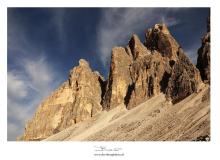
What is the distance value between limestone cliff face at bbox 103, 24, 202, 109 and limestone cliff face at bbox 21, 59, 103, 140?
3013 mm

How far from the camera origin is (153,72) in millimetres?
51188

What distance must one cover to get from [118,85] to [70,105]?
805 cm

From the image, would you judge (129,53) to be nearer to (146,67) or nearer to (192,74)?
(146,67)

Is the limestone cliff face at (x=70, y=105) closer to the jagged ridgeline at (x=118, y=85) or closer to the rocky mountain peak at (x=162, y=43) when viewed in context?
the jagged ridgeline at (x=118, y=85)

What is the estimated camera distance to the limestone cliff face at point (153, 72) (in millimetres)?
40812

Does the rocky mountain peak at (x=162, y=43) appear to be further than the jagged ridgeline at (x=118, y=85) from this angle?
Yes

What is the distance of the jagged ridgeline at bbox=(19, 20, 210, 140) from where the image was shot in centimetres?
4897
